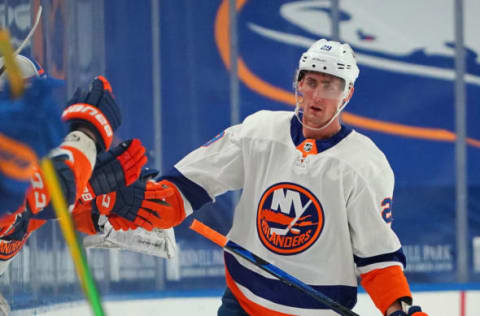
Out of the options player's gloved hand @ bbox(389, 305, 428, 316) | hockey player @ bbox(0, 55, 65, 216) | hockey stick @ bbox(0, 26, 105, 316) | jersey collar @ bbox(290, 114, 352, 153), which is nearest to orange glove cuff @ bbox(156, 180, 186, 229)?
jersey collar @ bbox(290, 114, 352, 153)

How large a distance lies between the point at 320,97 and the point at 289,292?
555mm

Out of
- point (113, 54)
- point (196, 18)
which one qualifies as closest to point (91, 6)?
point (113, 54)

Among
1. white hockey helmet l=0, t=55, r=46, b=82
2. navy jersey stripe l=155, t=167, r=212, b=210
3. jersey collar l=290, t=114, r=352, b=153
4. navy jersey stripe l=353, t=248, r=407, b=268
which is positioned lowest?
navy jersey stripe l=353, t=248, r=407, b=268

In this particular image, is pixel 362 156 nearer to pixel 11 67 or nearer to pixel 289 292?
pixel 289 292

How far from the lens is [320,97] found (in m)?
2.21

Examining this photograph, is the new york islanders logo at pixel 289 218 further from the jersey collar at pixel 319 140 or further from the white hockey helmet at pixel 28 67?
the white hockey helmet at pixel 28 67

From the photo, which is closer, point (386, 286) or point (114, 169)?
point (114, 169)

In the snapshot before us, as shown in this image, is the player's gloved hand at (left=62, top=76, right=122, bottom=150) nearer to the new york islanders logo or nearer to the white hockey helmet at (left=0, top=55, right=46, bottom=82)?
the white hockey helmet at (left=0, top=55, right=46, bottom=82)

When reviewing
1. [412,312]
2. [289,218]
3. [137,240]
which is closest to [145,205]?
[137,240]

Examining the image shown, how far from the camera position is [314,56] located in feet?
7.25

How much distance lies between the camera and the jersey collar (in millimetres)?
2180

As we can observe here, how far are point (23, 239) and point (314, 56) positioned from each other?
41.0 inches

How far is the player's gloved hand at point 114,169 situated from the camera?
71.3 inches

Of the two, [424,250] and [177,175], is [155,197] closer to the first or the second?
[177,175]
